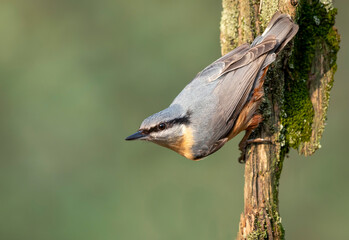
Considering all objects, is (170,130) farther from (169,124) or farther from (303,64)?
(303,64)

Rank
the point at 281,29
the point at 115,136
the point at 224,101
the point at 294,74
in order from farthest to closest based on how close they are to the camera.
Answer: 1. the point at 115,136
2. the point at 294,74
3. the point at 224,101
4. the point at 281,29

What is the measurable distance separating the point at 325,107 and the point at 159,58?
2.96 m

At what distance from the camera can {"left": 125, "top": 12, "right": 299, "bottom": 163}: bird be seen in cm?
389

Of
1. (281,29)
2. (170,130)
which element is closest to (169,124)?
(170,130)

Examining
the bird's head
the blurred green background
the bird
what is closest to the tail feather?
the bird

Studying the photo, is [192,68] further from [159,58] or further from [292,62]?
[292,62]

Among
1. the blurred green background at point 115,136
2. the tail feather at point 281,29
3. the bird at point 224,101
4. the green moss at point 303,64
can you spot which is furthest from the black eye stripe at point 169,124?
the blurred green background at point 115,136

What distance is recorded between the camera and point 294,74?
4.09 meters

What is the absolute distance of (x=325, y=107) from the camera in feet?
13.5

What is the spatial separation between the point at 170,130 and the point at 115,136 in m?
2.50

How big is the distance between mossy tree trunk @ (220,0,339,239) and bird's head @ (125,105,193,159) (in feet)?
1.71

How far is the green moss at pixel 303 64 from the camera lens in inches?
160

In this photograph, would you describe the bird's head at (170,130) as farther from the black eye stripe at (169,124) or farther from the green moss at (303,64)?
the green moss at (303,64)

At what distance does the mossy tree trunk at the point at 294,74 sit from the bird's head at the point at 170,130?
0.52 metres
